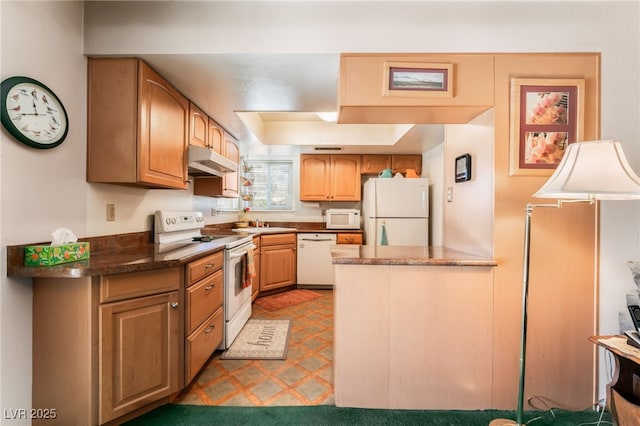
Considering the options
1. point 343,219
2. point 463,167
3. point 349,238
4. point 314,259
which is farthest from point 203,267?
point 343,219

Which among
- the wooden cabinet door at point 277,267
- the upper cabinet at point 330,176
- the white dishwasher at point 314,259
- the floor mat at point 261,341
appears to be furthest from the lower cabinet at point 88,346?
the upper cabinet at point 330,176

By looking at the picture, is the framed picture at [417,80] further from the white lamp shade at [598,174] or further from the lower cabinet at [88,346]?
the lower cabinet at [88,346]

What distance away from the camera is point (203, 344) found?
1.80 m

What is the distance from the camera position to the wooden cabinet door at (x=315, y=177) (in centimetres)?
417

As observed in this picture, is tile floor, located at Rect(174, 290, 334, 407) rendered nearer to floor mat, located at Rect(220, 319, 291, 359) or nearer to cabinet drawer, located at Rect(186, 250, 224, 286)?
floor mat, located at Rect(220, 319, 291, 359)

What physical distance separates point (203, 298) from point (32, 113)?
1320 mm

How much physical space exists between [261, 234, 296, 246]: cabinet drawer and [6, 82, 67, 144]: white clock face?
2.39 m

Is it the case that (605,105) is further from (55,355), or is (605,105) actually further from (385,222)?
(55,355)

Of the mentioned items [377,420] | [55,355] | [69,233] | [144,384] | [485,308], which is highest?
[69,233]

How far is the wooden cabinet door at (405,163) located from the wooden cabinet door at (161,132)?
9.78 feet

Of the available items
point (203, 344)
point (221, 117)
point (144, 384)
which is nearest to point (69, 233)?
point (144, 384)

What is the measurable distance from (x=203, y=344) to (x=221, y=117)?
6.66 feet

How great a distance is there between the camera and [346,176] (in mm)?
4168

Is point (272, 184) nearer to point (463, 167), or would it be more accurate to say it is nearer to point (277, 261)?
point (277, 261)
